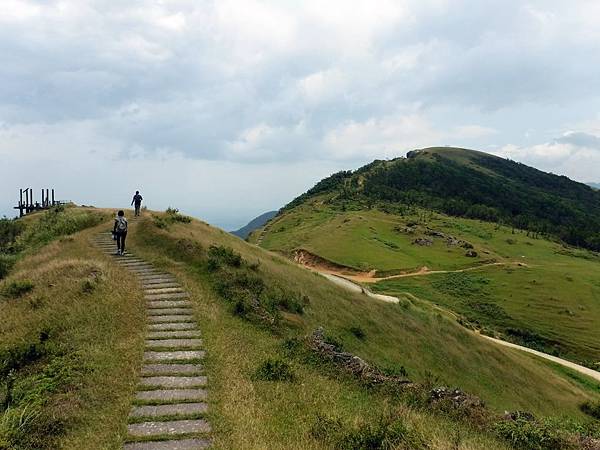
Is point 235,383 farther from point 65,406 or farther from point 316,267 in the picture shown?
point 316,267

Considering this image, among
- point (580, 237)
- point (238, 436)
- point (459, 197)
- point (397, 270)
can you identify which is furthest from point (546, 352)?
point (459, 197)

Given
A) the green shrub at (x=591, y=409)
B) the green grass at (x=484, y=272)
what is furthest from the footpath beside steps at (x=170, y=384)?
the green grass at (x=484, y=272)

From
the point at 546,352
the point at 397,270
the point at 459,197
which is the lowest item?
the point at 546,352

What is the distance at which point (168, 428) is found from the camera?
9930 millimetres

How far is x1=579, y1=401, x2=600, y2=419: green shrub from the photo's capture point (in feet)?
96.7

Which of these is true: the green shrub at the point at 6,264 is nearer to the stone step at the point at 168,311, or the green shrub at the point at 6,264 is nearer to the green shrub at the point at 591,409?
the stone step at the point at 168,311

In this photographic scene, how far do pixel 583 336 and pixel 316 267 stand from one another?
37.2m

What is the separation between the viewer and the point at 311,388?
40.4 feet

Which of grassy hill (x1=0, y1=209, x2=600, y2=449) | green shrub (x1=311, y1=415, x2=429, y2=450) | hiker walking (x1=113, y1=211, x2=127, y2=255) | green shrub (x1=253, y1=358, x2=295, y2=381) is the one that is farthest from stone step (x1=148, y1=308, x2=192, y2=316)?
hiker walking (x1=113, y1=211, x2=127, y2=255)

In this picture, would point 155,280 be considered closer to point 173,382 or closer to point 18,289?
point 18,289

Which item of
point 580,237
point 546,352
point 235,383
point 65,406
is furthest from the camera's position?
point 580,237

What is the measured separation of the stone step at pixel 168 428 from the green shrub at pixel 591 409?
29374 millimetres

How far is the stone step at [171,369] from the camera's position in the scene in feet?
41.7

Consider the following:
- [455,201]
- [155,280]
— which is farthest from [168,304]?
[455,201]
